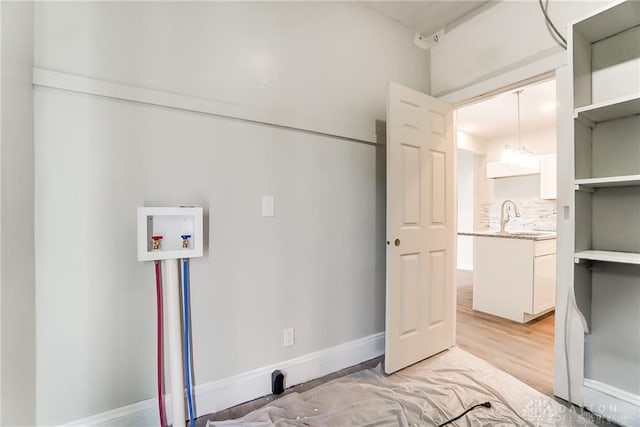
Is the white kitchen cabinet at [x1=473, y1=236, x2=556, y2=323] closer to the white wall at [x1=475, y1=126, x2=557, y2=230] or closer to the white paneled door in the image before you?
the white paneled door

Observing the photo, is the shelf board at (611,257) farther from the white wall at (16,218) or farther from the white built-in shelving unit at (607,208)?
the white wall at (16,218)

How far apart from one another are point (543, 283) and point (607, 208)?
170cm

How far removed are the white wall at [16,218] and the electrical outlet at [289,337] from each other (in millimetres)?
1132

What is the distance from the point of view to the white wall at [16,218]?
971mm

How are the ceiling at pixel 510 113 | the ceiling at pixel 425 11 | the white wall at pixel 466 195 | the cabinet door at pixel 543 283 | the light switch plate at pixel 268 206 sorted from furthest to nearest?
the white wall at pixel 466 195 < the ceiling at pixel 510 113 < the cabinet door at pixel 543 283 < the ceiling at pixel 425 11 < the light switch plate at pixel 268 206

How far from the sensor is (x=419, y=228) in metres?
2.08

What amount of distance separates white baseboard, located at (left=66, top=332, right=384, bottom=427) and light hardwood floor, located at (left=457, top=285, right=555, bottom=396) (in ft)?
2.88

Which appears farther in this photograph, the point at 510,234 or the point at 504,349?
the point at 510,234

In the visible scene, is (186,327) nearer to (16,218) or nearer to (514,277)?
(16,218)

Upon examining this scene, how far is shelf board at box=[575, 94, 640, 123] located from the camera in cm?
123

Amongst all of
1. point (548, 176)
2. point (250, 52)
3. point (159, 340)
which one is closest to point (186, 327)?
point (159, 340)

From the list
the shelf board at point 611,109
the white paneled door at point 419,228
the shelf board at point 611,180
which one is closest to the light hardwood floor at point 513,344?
the white paneled door at point 419,228

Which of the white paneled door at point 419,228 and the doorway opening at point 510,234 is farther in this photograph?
the doorway opening at point 510,234

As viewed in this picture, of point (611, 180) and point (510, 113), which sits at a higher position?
A: point (510, 113)
